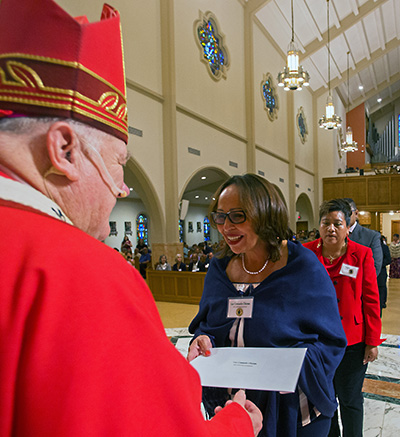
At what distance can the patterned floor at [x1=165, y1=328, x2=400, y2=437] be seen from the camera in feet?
8.53

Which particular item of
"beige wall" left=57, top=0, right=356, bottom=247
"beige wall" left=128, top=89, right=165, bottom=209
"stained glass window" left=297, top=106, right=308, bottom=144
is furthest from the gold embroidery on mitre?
"stained glass window" left=297, top=106, right=308, bottom=144

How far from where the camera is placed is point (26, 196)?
1.75 feet

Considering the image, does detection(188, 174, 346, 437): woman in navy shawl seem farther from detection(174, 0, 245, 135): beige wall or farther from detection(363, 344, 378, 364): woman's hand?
detection(174, 0, 245, 135): beige wall

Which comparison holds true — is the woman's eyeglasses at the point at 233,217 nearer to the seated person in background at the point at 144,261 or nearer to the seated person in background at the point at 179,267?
the seated person in background at the point at 179,267

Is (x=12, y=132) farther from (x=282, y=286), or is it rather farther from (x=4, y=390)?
(x=282, y=286)

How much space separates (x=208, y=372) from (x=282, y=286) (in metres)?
0.51

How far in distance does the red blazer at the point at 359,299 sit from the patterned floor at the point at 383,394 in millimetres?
950

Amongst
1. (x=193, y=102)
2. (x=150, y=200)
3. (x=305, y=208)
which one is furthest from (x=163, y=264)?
(x=305, y=208)

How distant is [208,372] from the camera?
1188mm

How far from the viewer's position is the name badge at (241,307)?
59.0 inches

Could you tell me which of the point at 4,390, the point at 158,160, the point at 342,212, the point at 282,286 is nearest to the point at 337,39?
the point at 158,160

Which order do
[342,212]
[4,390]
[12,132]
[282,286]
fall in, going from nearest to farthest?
[4,390] < [12,132] < [282,286] < [342,212]

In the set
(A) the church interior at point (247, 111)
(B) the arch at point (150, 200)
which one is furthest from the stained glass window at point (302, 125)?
(B) the arch at point (150, 200)

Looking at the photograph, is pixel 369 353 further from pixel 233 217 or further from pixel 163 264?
pixel 163 264
